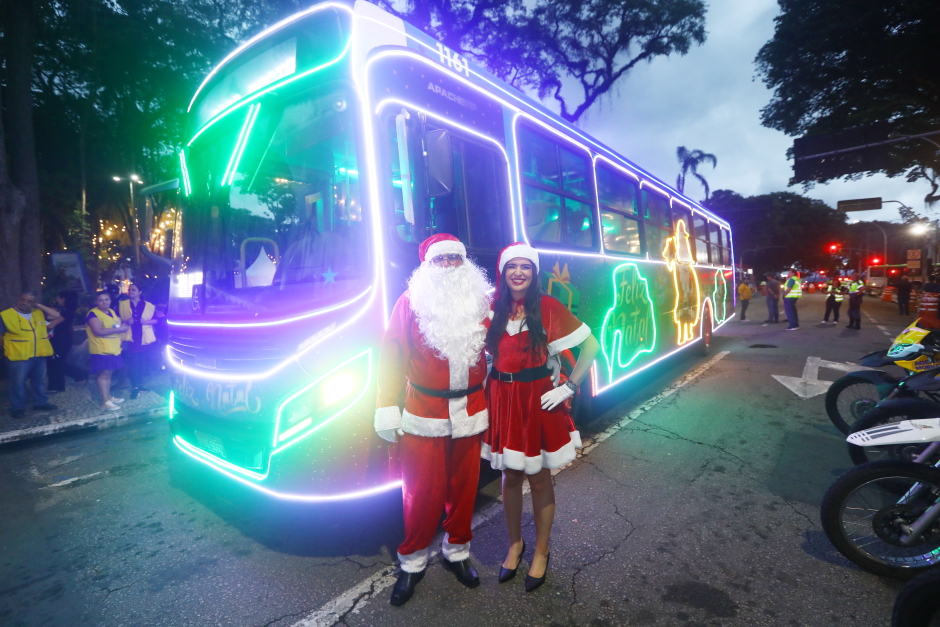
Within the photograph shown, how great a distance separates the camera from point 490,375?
262cm

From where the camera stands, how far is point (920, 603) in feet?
6.24

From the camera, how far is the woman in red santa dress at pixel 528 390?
8.27 feet


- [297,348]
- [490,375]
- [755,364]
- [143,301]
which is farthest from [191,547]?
[755,364]

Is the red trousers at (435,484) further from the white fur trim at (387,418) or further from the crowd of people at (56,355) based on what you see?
the crowd of people at (56,355)

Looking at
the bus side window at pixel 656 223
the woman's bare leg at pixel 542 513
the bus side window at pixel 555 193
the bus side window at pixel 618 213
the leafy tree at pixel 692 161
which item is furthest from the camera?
the leafy tree at pixel 692 161

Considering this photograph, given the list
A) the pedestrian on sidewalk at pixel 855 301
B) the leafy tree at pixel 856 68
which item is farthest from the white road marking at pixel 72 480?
the leafy tree at pixel 856 68

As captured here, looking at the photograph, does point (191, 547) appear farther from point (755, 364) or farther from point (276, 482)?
point (755, 364)

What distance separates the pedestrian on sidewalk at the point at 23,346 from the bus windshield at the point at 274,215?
16.1 feet

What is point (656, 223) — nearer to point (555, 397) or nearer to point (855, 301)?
point (555, 397)

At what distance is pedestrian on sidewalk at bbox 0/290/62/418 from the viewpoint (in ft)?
21.7

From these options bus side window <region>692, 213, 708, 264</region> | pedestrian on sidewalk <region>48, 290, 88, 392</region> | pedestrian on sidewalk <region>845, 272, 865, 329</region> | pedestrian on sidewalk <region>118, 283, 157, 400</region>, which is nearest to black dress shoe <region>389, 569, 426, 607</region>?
pedestrian on sidewalk <region>118, 283, 157, 400</region>

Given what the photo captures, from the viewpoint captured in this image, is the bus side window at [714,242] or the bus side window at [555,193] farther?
the bus side window at [714,242]

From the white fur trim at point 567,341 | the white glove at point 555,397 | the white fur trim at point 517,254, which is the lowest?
the white glove at point 555,397

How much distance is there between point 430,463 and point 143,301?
8.78m
